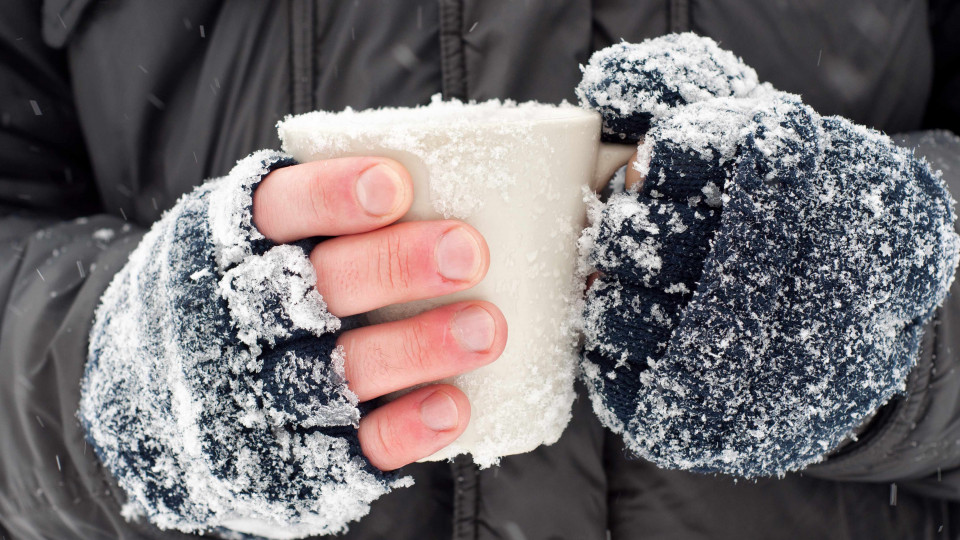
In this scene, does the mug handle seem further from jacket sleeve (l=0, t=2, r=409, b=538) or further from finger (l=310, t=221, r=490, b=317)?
jacket sleeve (l=0, t=2, r=409, b=538)

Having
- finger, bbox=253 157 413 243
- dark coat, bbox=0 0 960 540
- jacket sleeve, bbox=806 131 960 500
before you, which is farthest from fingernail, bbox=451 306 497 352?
jacket sleeve, bbox=806 131 960 500

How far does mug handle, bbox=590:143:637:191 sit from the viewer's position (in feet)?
2.07

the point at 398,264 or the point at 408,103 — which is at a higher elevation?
the point at 408,103

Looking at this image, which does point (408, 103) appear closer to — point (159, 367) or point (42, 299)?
point (159, 367)

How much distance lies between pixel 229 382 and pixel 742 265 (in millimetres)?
558

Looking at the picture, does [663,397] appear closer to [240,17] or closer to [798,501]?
[798,501]

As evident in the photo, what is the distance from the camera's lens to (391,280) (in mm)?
575

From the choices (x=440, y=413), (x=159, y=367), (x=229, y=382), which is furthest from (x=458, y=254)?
(x=159, y=367)

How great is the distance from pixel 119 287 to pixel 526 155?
672 mm

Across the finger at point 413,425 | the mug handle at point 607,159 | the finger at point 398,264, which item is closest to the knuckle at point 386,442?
the finger at point 413,425

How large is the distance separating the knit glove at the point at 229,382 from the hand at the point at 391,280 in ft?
0.08

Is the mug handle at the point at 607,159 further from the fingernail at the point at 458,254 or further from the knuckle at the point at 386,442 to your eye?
the knuckle at the point at 386,442

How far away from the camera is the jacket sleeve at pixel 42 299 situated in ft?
2.91

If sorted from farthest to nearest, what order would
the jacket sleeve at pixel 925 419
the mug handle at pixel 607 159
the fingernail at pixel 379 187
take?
the jacket sleeve at pixel 925 419, the mug handle at pixel 607 159, the fingernail at pixel 379 187
